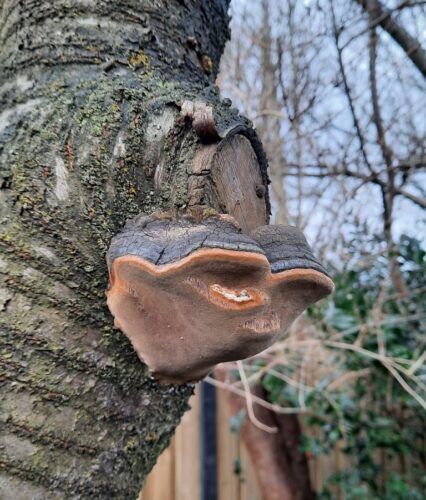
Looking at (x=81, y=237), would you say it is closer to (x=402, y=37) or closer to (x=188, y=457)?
(x=402, y=37)

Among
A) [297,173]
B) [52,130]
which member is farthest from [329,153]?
[52,130]

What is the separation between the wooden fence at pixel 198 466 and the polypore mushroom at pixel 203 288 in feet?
5.11

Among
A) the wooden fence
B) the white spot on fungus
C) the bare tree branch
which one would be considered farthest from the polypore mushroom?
the wooden fence

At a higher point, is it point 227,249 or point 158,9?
point 158,9

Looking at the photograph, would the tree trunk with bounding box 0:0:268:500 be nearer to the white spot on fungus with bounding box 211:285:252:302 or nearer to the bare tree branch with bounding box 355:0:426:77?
the white spot on fungus with bounding box 211:285:252:302

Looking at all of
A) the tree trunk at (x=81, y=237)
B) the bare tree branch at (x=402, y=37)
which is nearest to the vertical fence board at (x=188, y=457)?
the bare tree branch at (x=402, y=37)

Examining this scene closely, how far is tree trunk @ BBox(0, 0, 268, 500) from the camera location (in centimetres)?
38

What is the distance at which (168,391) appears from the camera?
452 mm

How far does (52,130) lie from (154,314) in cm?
16

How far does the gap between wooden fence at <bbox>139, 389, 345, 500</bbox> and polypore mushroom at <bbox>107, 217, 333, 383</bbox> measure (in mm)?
1556

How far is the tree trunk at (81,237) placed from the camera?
38cm

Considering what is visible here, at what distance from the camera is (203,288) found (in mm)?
334

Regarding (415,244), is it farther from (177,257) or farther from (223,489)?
(177,257)

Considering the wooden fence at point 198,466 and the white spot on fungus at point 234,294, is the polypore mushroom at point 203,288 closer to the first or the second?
the white spot on fungus at point 234,294
